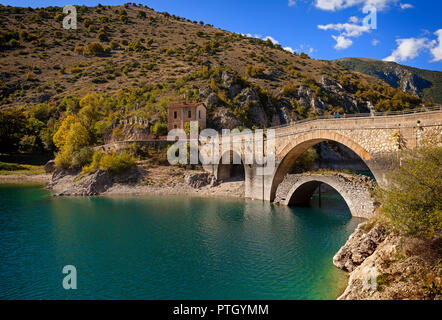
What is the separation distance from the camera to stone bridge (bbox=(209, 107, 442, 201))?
18500 mm

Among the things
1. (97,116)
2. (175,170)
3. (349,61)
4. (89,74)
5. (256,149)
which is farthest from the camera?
(349,61)

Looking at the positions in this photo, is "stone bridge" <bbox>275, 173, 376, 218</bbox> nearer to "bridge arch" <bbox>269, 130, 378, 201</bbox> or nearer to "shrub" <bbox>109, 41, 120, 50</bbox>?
"bridge arch" <bbox>269, 130, 378, 201</bbox>

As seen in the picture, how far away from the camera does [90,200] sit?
36.9 m

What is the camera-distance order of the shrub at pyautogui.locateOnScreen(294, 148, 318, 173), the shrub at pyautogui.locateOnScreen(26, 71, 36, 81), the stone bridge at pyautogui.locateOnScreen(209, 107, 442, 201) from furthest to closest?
the shrub at pyautogui.locateOnScreen(26, 71, 36, 81) → the shrub at pyautogui.locateOnScreen(294, 148, 318, 173) → the stone bridge at pyautogui.locateOnScreen(209, 107, 442, 201)

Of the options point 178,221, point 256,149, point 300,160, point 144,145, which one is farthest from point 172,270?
point 144,145

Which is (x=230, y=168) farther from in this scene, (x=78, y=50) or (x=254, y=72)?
(x=78, y=50)

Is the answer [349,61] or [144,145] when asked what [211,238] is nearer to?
[144,145]

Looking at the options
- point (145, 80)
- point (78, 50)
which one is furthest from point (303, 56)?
point (78, 50)

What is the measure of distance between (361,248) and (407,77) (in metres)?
131

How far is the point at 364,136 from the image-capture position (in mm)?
21797

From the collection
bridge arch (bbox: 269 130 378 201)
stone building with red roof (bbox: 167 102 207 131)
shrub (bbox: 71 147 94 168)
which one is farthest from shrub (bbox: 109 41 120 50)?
bridge arch (bbox: 269 130 378 201)

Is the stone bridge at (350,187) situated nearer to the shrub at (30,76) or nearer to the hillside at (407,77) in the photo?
the hillside at (407,77)

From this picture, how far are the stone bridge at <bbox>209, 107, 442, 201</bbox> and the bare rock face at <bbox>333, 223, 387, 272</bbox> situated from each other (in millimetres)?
7251

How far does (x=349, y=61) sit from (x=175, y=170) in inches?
5805
